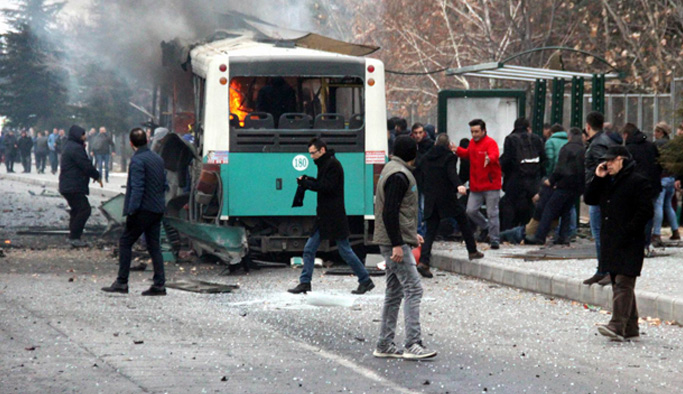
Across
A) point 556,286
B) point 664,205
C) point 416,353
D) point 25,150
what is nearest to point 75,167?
point 556,286

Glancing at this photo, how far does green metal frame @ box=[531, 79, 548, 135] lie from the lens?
60.4ft

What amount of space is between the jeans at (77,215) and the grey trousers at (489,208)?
561cm

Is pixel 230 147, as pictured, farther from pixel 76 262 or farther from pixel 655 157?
pixel 655 157

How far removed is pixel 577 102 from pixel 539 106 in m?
1.32

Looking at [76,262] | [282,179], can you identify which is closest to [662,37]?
[282,179]

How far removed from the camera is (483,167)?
14.5 meters

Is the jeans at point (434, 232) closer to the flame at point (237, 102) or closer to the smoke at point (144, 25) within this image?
the flame at point (237, 102)

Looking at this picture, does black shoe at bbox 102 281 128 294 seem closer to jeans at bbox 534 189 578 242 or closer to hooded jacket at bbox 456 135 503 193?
hooded jacket at bbox 456 135 503 193

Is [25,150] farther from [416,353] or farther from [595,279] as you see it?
[416,353]

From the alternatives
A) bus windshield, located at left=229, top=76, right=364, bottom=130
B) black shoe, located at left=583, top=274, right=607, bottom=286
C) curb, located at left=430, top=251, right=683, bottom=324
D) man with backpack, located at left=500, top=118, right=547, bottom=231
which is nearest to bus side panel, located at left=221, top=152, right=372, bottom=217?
bus windshield, located at left=229, top=76, right=364, bottom=130

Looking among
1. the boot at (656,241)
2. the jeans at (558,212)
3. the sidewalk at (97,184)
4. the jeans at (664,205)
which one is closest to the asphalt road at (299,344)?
the jeans at (558,212)

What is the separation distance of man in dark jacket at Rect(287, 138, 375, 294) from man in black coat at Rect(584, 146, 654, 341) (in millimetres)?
3123

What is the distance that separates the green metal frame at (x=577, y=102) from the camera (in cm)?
1727

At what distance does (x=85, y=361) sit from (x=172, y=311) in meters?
2.52
